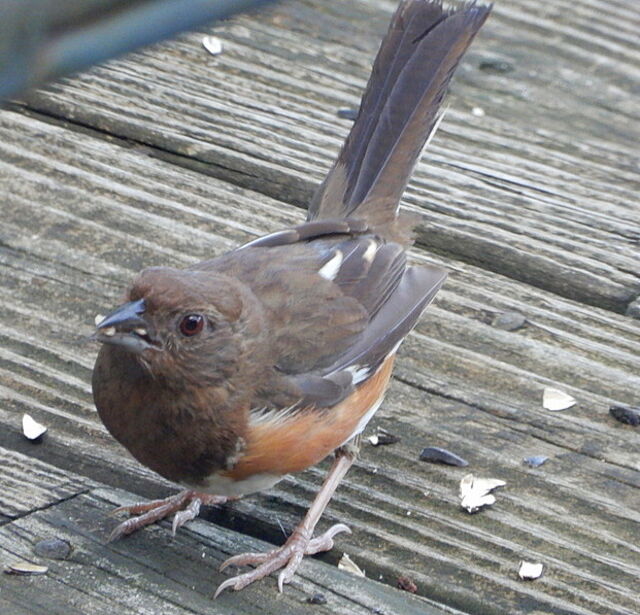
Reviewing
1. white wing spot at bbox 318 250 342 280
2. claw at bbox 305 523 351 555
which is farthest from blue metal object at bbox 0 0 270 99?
claw at bbox 305 523 351 555

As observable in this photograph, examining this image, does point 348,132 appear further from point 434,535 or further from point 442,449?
point 434,535

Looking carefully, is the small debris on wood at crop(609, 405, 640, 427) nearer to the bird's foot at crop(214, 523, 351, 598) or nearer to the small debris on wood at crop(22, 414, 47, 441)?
the bird's foot at crop(214, 523, 351, 598)

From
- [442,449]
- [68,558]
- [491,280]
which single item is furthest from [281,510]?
[491,280]

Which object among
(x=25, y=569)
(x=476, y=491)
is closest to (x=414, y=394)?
(x=476, y=491)

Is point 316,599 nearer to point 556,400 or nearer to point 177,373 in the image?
point 177,373

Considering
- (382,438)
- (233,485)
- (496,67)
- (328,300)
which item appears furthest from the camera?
(496,67)

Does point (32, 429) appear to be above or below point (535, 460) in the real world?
below
